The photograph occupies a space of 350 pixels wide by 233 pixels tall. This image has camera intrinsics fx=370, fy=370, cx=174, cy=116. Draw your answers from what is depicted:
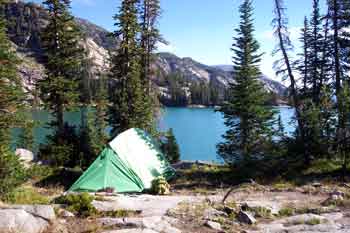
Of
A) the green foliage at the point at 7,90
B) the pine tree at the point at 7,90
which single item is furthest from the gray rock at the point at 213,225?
the green foliage at the point at 7,90

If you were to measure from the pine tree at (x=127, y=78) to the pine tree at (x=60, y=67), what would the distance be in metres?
2.61

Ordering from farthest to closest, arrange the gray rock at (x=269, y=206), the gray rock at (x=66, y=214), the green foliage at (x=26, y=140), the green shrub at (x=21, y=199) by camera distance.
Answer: the green foliage at (x=26, y=140) < the green shrub at (x=21, y=199) < the gray rock at (x=269, y=206) < the gray rock at (x=66, y=214)

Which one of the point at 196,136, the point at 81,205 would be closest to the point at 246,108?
the point at 81,205

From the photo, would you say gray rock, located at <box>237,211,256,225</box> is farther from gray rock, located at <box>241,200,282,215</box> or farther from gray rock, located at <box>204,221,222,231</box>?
gray rock, located at <box>241,200,282,215</box>

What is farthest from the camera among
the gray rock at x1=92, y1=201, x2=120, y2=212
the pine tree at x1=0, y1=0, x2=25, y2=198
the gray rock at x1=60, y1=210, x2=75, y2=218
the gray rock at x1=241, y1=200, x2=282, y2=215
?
the pine tree at x1=0, y1=0, x2=25, y2=198

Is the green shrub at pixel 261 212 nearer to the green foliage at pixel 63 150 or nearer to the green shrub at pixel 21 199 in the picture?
the green shrub at pixel 21 199

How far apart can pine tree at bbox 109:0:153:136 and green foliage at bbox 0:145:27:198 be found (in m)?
13.0

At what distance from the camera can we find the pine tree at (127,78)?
24172 millimetres

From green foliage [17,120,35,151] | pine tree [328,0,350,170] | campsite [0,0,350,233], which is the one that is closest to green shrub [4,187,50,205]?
campsite [0,0,350,233]

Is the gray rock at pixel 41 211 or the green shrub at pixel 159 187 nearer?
the gray rock at pixel 41 211

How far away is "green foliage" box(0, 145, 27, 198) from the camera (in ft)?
34.6

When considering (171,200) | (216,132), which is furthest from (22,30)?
(171,200)

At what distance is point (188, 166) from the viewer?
23.1 metres

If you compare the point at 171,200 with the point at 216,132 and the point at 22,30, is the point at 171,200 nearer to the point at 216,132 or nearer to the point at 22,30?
the point at 216,132
